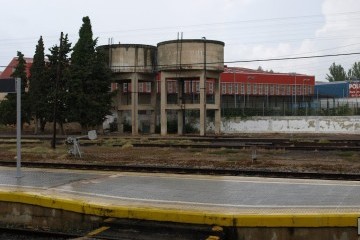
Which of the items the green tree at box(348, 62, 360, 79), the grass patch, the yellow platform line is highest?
the green tree at box(348, 62, 360, 79)

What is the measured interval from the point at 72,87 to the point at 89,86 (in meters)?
2.06

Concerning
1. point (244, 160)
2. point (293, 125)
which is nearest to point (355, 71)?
point (293, 125)

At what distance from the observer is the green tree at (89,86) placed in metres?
53.9

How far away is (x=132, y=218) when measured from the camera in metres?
8.57

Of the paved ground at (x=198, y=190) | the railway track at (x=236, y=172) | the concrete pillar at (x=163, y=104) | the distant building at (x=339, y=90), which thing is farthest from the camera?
the distant building at (x=339, y=90)

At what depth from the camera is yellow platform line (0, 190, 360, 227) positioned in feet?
25.0

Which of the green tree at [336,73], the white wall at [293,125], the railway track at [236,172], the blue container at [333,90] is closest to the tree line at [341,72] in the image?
the green tree at [336,73]

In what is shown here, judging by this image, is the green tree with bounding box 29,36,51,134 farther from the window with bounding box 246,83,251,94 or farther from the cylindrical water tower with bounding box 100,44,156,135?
the window with bounding box 246,83,251,94

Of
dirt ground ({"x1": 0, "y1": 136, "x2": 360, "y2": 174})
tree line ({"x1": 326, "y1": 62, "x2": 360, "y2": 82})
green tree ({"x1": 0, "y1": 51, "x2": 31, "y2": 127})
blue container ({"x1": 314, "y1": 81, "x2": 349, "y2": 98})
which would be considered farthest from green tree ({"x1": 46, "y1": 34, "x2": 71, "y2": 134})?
tree line ({"x1": 326, "y1": 62, "x2": 360, "y2": 82})

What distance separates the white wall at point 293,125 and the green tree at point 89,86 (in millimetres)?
15612

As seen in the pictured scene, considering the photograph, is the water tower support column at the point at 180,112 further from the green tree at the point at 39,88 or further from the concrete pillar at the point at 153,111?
the green tree at the point at 39,88

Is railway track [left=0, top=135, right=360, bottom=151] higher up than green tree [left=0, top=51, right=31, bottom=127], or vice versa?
green tree [left=0, top=51, right=31, bottom=127]

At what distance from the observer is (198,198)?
9766 mm

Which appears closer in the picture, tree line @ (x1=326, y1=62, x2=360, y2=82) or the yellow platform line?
the yellow platform line
